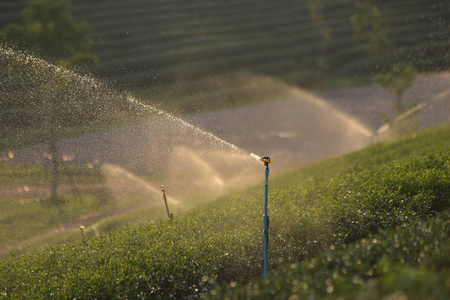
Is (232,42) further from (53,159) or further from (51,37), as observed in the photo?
(53,159)

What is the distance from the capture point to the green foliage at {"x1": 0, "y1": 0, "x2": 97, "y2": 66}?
12.2 metres

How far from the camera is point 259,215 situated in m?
7.50

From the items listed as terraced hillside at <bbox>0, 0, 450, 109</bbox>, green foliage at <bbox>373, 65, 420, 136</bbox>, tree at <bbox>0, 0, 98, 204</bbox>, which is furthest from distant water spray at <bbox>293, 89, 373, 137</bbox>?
tree at <bbox>0, 0, 98, 204</bbox>

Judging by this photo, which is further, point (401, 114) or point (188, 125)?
point (401, 114)

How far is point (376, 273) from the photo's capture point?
4.18 metres

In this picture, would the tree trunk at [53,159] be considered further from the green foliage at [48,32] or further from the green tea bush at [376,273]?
the green tea bush at [376,273]

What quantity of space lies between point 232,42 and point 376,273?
24.6 metres

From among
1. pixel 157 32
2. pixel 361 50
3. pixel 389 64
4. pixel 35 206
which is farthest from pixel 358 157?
pixel 157 32

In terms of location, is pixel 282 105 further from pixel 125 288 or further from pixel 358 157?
pixel 125 288

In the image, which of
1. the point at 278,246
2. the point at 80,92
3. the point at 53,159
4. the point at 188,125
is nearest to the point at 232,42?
the point at 80,92

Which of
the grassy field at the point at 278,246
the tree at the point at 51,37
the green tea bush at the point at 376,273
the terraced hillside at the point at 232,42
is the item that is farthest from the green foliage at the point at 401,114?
the tree at the point at 51,37

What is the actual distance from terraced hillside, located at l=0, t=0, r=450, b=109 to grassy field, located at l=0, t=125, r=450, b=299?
13.0 metres

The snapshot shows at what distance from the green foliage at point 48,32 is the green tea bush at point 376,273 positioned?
9.65m

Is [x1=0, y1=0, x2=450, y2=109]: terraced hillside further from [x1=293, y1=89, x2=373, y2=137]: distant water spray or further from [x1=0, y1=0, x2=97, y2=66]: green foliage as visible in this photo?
[x1=0, y1=0, x2=97, y2=66]: green foliage
